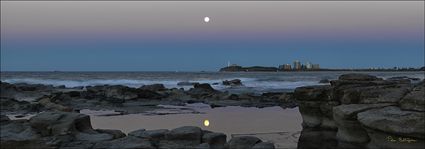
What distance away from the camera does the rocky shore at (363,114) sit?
7.77m

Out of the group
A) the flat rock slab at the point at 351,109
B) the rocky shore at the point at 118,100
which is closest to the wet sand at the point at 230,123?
the flat rock slab at the point at 351,109

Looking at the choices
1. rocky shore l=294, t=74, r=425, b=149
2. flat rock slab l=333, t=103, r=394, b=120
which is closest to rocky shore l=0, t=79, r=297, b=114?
rocky shore l=294, t=74, r=425, b=149

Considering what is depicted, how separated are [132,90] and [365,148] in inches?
899

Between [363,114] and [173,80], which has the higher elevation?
[363,114]

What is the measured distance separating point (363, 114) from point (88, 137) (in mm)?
6585

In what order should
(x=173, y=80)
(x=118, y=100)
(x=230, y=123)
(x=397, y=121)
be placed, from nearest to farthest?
(x=397, y=121) < (x=230, y=123) < (x=118, y=100) < (x=173, y=80)

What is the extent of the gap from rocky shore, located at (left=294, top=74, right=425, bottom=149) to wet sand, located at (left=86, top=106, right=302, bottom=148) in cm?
104

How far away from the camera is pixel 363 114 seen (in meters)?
8.35

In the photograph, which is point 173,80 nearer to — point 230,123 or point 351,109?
point 230,123

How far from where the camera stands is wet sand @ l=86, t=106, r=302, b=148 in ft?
44.6

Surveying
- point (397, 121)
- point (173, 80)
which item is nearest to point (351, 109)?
point (397, 121)

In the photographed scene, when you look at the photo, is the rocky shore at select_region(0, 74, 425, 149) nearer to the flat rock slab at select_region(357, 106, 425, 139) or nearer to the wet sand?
the flat rock slab at select_region(357, 106, 425, 139)

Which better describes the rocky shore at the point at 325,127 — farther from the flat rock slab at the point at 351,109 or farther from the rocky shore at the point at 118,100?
the rocky shore at the point at 118,100

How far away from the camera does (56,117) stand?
38.4 ft
